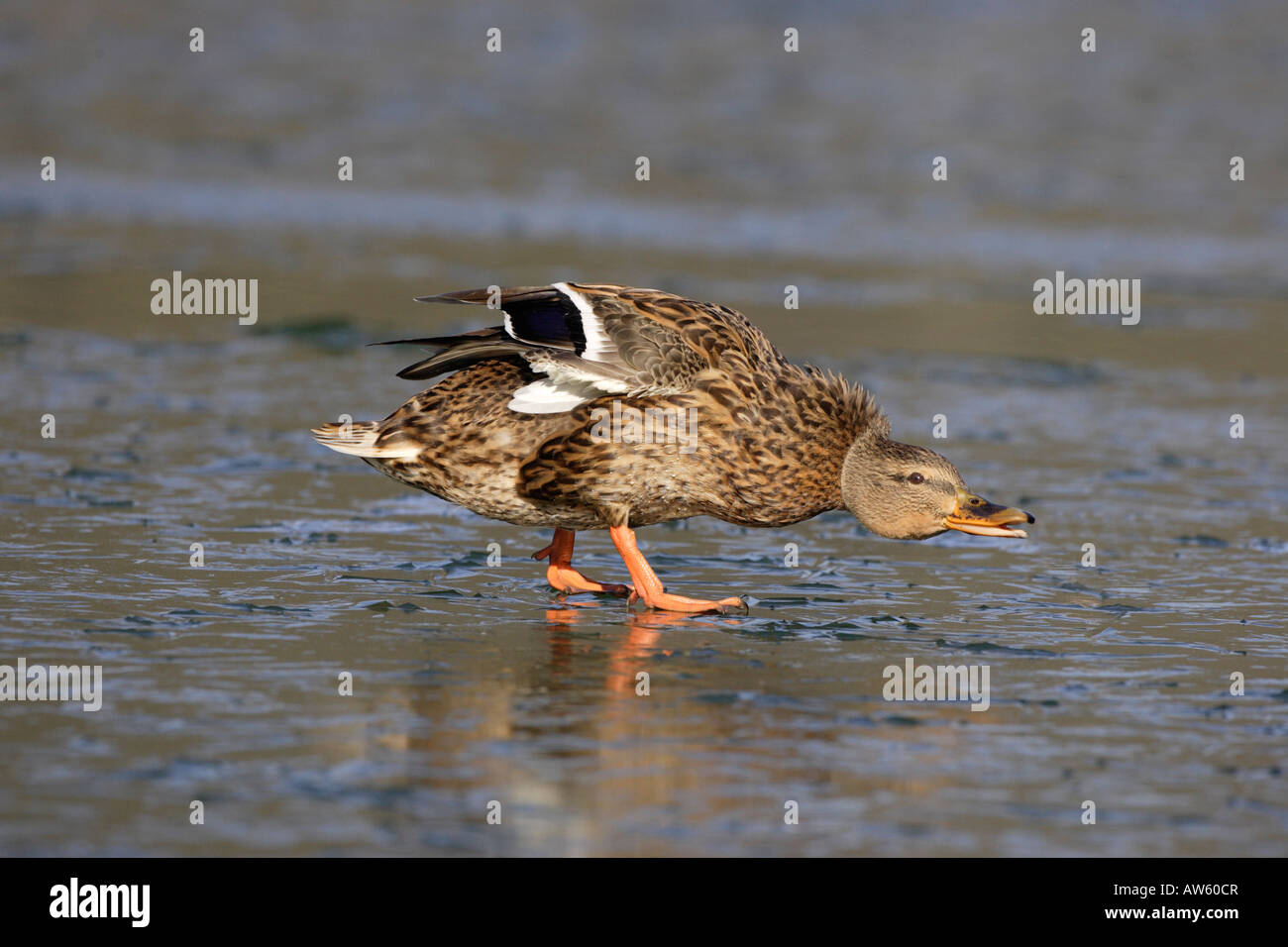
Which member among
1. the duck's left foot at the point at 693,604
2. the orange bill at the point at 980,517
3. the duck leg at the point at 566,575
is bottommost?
the duck's left foot at the point at 693,604

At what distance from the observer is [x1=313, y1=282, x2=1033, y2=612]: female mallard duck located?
22.1 ft

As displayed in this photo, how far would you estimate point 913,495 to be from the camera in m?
6.82

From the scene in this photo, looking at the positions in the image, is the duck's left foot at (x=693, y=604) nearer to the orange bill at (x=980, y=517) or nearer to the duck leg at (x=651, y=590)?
the duck leg at (x=651, y=590)

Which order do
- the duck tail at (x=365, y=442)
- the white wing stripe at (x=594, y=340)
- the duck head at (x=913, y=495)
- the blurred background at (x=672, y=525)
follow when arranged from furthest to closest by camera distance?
the duck tail at (x=365, y=442)
the duck head at (x=913, y=495)
the white wing stripe at (x=594, y=340)
the blurred background at (x=672, y=525)

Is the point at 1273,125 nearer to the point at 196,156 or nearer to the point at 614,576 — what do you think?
the point at 196,156

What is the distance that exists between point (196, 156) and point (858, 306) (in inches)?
318

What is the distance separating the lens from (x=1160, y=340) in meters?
13.1

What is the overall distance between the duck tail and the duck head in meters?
Result: 1.72

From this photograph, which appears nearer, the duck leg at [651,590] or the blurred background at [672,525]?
the blurred background at [672,525]

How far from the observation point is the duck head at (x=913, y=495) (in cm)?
679

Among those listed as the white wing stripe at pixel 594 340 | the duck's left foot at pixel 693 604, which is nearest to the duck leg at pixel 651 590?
the duck's left foot at pixel 693 604

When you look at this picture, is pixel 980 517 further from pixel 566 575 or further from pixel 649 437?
pixel 566 575

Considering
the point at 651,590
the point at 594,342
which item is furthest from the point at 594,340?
the point at 651,590
